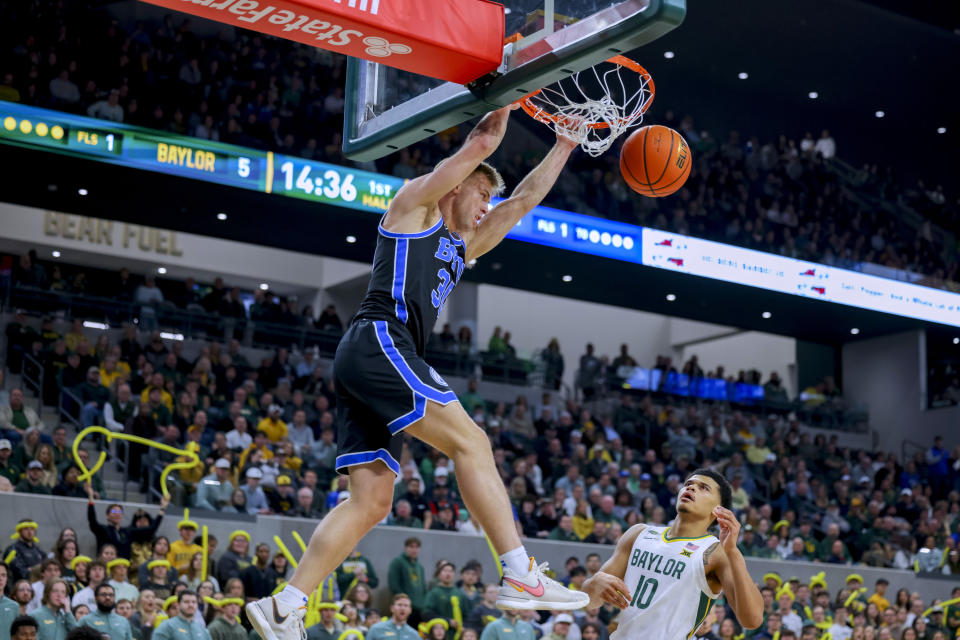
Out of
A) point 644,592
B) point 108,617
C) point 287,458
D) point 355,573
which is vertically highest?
point 287,458

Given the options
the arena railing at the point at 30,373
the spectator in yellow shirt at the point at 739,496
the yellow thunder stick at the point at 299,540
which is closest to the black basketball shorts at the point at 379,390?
the yellow thunder stick at the point at 299,540

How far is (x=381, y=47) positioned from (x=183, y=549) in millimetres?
8009

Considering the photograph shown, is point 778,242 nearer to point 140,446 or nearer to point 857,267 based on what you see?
point 857,267

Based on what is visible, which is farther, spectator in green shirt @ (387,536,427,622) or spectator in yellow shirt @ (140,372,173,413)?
spectator in yellow shirt @ (140,372,173,413)

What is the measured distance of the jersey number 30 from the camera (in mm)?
5688

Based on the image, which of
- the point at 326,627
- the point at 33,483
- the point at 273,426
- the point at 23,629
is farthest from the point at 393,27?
the point at 273,426

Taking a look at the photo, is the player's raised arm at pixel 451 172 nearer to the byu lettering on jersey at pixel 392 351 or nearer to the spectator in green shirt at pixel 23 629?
the byu lettering on jersey at pixel 392 351

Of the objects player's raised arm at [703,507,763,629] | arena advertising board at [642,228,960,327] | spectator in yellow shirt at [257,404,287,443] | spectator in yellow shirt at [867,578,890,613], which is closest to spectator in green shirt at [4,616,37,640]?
player's raised arm at [703,507,763,629]

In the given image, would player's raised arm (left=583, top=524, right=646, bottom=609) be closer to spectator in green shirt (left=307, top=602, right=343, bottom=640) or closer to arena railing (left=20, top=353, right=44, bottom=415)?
spectator in green shirt (left=307, top=602, right=343, bottom=640)

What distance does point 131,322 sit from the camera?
17.9 metres

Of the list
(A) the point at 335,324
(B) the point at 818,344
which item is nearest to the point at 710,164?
(B) the point at 818,344

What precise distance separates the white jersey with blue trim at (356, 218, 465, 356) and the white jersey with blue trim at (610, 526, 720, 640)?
6.27ft

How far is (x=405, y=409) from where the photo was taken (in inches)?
170

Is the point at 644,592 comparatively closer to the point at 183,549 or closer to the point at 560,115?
the point at 560,115
